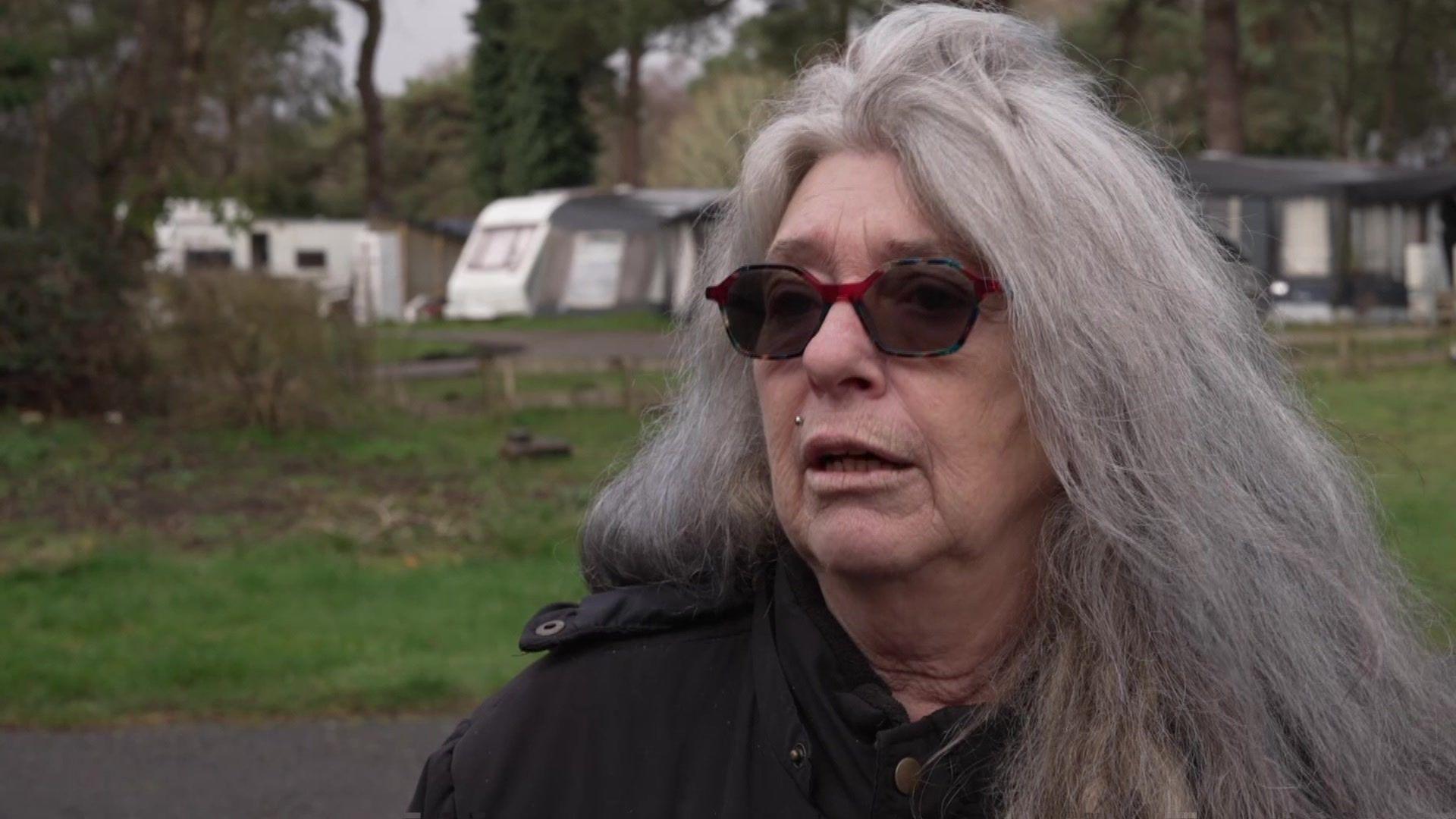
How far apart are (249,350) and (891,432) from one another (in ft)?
44.8

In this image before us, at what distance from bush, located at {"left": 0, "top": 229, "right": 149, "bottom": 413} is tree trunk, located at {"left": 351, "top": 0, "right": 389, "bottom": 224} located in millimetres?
14459

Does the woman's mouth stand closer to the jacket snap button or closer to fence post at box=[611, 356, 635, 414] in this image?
the jacket snap button

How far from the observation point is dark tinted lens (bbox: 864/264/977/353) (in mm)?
2068

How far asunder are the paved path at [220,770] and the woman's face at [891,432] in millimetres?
3895

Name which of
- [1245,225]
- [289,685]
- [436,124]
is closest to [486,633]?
[289,685]

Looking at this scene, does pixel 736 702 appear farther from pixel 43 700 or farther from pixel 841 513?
pixel 43 700

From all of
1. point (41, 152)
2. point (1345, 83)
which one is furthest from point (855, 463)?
point (1345, 83)

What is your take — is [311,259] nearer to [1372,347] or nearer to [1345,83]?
[1345,83]

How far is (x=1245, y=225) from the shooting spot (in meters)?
2.75

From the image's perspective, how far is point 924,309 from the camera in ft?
6.77

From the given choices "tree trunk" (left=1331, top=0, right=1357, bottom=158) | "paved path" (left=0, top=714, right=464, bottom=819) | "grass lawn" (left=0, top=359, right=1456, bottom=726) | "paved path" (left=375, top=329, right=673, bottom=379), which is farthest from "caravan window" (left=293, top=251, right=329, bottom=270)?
"paved path" (left=0, top=714, right=464, bottom=819)

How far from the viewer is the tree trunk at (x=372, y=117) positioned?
33.2 metres

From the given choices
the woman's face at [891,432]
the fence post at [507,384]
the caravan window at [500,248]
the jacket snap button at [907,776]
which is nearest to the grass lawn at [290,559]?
the woman's face at [891,432]

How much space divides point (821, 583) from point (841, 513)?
169 millimetres
